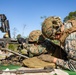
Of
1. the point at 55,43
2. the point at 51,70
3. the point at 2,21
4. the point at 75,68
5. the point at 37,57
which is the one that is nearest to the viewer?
the point at 51,70

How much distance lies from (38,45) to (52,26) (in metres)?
0.78

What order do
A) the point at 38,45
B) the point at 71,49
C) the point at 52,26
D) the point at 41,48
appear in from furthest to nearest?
the point at 38,45
the point at 41,48
the point at 52,26
the point at 71,49

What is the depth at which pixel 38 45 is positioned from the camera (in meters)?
5.77

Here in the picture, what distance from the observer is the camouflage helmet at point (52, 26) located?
512 cm

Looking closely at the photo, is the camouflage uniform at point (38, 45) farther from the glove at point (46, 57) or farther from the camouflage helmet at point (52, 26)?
the camouflage helmet at point (52, 26)

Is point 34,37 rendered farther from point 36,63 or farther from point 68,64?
point 68,64

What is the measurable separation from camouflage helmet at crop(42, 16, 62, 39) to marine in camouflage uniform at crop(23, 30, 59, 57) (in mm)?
Answer: 519

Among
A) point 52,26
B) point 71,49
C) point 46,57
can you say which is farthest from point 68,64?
point 52,26

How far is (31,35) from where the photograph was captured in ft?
19.7

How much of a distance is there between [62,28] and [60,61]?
0.63m

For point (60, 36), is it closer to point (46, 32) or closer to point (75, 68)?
point (46, 32)

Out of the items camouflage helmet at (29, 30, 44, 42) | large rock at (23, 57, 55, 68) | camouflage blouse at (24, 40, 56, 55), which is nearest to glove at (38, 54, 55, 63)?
large rock at (23, 57, 55, 68)

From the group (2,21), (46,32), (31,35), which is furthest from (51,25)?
(2,21)

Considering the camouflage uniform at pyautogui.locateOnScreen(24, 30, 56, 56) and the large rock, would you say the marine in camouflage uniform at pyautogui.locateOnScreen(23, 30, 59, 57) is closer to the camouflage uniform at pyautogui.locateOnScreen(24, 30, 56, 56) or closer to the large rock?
the camouflage uniform at pyautogui.locateOnScreen(24, 30, 56, 56)
